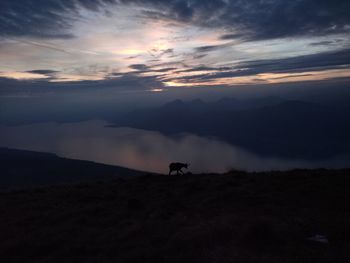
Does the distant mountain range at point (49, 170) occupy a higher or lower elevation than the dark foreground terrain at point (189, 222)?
lower

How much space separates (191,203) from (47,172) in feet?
272

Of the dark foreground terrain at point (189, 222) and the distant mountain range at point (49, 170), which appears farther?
the distant mountain range at point (49, 170)

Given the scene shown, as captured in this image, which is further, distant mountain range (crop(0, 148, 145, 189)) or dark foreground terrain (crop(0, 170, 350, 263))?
distant mountain range (crop(0, 148, 145, 189))

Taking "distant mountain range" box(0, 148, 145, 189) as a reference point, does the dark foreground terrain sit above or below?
above

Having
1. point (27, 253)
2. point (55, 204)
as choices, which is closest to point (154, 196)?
point (55, 204)

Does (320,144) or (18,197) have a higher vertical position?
(18,197)

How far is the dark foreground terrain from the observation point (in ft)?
26.0

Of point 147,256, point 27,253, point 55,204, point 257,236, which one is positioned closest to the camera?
point 147,256

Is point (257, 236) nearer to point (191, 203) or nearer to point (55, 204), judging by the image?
point (191, 203)

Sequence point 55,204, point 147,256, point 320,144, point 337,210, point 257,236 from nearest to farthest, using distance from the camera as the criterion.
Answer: point 147,256, point 257,236, point 337,210, point 55,204, point 320,144

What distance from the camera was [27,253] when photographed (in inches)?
361

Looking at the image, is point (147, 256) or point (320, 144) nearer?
point (147, 256)

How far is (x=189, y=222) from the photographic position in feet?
34.5

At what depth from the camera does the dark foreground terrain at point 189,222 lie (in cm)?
793
